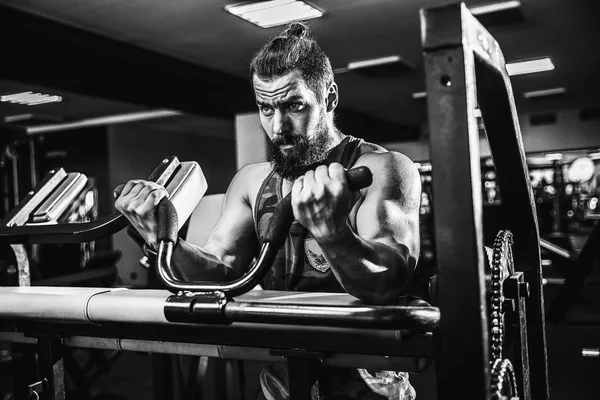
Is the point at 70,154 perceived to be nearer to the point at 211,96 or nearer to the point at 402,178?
the point at 211,96

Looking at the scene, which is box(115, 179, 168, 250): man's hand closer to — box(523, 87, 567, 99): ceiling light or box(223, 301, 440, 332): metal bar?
box(223, 301, 440, 332): metal bar

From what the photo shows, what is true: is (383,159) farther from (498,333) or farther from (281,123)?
(498,333)

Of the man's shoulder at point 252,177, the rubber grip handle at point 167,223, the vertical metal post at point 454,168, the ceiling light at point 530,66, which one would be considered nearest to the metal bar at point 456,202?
the vertical metal post at point 454,168

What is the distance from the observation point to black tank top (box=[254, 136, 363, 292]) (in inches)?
57.6

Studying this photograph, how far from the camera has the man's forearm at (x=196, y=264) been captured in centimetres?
137

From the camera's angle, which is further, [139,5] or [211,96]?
[211,96]

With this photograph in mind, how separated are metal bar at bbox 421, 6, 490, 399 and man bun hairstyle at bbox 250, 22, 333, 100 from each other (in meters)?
0.76

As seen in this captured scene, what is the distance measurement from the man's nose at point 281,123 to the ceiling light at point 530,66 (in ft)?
21.5

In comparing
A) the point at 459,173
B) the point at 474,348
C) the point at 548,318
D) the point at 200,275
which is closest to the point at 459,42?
the point at 459,173

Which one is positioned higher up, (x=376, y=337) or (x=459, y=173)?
(x=459, y=173)

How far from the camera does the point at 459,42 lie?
0.68 meters

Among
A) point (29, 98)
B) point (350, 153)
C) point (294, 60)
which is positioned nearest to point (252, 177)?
point (350, 153)

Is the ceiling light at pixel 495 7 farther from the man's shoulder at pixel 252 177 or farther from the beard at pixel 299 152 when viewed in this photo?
the beard at pixel 299 152

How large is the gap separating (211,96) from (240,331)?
21.9 ft
